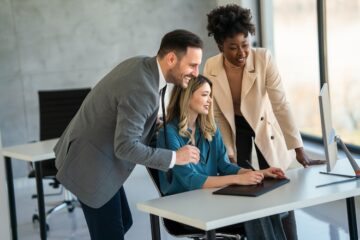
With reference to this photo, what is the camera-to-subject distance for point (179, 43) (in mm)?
2436

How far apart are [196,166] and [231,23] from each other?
29.1 inches

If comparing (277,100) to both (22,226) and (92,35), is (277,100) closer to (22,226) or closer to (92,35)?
(22,226)

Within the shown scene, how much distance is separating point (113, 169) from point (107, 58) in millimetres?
3612

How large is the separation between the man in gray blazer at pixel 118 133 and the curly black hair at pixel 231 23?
0.55m

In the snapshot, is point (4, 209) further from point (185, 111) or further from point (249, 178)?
point (249, 178)

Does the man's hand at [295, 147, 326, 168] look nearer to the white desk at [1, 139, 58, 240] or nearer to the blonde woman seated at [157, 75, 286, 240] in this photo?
the blonde woman seated at [157, 75, 286, 240]

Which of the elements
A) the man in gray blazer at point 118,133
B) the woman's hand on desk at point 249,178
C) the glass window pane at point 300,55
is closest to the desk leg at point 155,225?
the man in gray blazer at point 118,133

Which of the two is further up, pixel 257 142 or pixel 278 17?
pixel 278 17

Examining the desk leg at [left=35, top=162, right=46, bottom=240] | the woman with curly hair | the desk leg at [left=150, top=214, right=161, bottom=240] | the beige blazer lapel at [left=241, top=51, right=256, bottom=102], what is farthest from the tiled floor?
the desk leg at [left=150, top=214, right=161, bottom=240]

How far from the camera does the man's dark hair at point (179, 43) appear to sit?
2.43 metres

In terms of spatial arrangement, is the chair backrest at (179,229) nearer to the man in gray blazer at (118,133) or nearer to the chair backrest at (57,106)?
the man in gray blazer at (118,133)

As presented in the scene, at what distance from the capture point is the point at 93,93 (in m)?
2.59

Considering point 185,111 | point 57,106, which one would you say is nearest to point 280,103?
point 185,111

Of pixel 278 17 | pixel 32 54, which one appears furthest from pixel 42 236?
pixel 278 17
